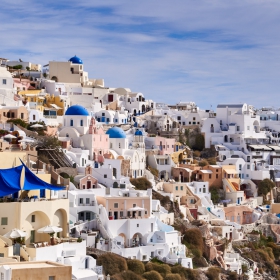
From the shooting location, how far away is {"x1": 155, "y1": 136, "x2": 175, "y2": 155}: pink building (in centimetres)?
6244

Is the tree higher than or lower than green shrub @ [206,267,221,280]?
higher

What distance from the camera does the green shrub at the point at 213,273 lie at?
143ft

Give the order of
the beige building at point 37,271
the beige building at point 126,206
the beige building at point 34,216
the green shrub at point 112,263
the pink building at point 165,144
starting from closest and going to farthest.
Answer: the beige building at point 37,271 < the beige building at point 34,216 < the green shrub at point 112,263 < the beige building at point 126,206 < the pink building at point 165,144

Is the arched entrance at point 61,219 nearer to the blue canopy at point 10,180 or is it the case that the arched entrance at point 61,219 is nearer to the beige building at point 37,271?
the blue canopy at point 10,180

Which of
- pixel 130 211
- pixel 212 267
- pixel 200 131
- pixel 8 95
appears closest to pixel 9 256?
pixel 130 211

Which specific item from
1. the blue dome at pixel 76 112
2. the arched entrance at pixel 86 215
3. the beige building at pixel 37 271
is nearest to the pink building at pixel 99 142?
the blue dome at pixel 76 112

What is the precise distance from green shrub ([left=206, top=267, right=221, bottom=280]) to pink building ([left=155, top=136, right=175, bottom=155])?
18.7 m

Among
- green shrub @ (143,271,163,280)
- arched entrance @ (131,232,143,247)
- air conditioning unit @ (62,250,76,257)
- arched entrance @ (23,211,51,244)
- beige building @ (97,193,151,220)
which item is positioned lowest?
green shrub @ (143,271,163,280)

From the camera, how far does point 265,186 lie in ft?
204

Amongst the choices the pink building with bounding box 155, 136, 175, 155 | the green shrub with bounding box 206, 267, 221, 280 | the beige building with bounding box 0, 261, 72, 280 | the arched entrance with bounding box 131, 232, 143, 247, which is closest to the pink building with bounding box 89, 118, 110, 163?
the pink building with bounding box 155, 136, 175, 155

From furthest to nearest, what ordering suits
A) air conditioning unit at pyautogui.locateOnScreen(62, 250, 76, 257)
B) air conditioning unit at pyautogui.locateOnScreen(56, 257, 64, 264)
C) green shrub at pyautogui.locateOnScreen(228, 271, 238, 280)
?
green shrub at pyautogui.locateOnScreen(228, 271, 238, 280), air conditioning unit at pyautogui.locateOnScreen(62, 250, 76, 257), air conditioning unit at pyautogui.locateOnScreen(56, 257, 64, 264)

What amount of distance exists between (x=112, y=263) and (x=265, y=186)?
25976 millimetres

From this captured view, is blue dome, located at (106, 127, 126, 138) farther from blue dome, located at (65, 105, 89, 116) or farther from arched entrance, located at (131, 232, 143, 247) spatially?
arched entrance, located at (131, 232, 143, 247)

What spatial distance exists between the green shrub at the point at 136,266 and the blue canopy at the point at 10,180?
694 cm
